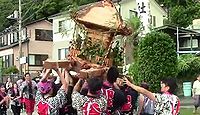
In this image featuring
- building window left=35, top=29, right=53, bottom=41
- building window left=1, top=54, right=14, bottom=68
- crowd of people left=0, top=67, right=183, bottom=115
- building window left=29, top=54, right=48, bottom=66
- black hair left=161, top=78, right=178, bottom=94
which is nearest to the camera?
crowd of people left=0, top=67, right=183, bottom=115

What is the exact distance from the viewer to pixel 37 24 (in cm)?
5934

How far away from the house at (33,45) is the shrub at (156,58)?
37.3 metres

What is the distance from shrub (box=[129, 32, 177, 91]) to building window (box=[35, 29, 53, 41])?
39.5 m

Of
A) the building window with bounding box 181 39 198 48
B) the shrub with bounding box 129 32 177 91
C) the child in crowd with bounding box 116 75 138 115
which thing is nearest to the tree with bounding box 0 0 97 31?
the building window with bounding box 181 39 198 48

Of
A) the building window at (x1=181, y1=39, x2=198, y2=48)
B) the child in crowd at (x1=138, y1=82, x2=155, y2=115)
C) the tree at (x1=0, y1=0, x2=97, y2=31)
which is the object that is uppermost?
the tree at (x1=0, y1=0, x2=97, y2=31)

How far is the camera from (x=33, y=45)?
59.4 meters

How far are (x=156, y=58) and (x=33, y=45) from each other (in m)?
39.8

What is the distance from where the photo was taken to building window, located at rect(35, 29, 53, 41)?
5992 centimetres

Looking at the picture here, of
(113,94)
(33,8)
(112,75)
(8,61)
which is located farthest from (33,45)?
(113,94)

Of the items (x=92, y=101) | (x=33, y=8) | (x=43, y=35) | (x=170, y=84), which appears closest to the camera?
(x=92, y=101)

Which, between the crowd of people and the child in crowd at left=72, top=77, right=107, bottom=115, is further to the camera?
the crowd of people

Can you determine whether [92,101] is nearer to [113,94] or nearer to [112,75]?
[113,94]

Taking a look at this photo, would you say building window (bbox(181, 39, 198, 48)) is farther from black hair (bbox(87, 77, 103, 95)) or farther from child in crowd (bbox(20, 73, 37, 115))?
black hair (bbox(87, 77, 103, 95))

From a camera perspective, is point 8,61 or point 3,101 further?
point 8,61
